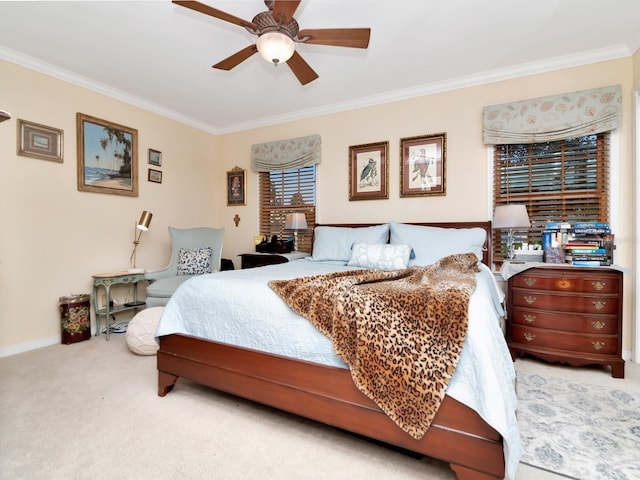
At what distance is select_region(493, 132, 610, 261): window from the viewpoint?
9.69 feet

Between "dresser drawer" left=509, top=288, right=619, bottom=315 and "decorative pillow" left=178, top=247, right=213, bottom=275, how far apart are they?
327cm

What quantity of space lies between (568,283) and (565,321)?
11.9 inches

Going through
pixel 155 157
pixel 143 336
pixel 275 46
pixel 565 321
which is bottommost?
pixel 143 336

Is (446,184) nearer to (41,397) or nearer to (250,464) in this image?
(250,464)

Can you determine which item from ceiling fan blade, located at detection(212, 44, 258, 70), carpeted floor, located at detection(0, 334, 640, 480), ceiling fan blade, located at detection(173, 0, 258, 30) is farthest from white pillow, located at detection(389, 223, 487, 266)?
ceiling fan blade, located at detection(173, 0, 258, 30)

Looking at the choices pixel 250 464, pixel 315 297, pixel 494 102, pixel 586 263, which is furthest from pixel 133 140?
pixel 586 263

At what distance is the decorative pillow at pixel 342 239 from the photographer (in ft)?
10.8

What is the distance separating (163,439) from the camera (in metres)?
1.70

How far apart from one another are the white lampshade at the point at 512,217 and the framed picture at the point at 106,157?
400 centimetres

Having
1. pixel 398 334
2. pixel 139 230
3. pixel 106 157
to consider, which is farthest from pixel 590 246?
pixel 106 157

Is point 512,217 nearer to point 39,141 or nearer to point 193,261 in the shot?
point 193,261

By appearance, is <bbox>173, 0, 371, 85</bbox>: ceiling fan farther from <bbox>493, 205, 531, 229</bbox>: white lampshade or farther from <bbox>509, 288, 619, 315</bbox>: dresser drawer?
<bbox>509, 288, 619, 315</bbox>: dresser drawer

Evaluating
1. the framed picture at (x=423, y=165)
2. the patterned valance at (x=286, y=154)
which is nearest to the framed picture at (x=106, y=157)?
the patterned valance at (x=286, y=154)

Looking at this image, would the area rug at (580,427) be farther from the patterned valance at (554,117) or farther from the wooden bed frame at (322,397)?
the patterned valance at (554,117)
